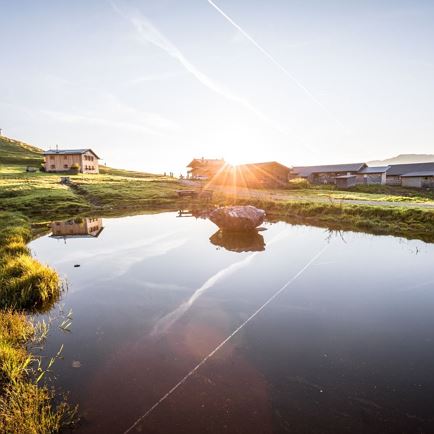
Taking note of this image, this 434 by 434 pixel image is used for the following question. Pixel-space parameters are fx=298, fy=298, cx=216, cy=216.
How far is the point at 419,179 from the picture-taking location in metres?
70.6

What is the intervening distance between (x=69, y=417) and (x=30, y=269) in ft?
27.5

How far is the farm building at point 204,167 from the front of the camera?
86500mm

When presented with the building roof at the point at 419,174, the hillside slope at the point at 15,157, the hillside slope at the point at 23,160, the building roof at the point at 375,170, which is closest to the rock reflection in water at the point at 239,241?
the building roof at the point at 419,174

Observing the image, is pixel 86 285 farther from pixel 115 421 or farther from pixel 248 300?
pixel 115 421

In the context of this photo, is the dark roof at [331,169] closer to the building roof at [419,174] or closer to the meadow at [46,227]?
the building roof at [419,174]

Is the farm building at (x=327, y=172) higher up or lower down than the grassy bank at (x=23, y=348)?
higher up

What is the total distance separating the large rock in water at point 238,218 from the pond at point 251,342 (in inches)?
268

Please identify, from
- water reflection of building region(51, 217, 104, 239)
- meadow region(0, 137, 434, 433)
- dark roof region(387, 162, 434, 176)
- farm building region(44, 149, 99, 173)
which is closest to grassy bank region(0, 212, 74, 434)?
meadow region(0, 137, 434, 433)

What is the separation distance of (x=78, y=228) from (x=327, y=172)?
72.0 m

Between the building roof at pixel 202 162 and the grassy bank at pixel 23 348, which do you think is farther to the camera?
the building roof at pixel 202 162

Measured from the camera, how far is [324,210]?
30.0 meters

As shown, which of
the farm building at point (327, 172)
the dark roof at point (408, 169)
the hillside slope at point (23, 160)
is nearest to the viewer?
the dark roof at point (408, 169)

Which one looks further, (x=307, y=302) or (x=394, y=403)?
(x=307, y=302)

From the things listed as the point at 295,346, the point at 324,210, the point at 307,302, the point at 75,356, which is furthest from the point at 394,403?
the point at 324,210
